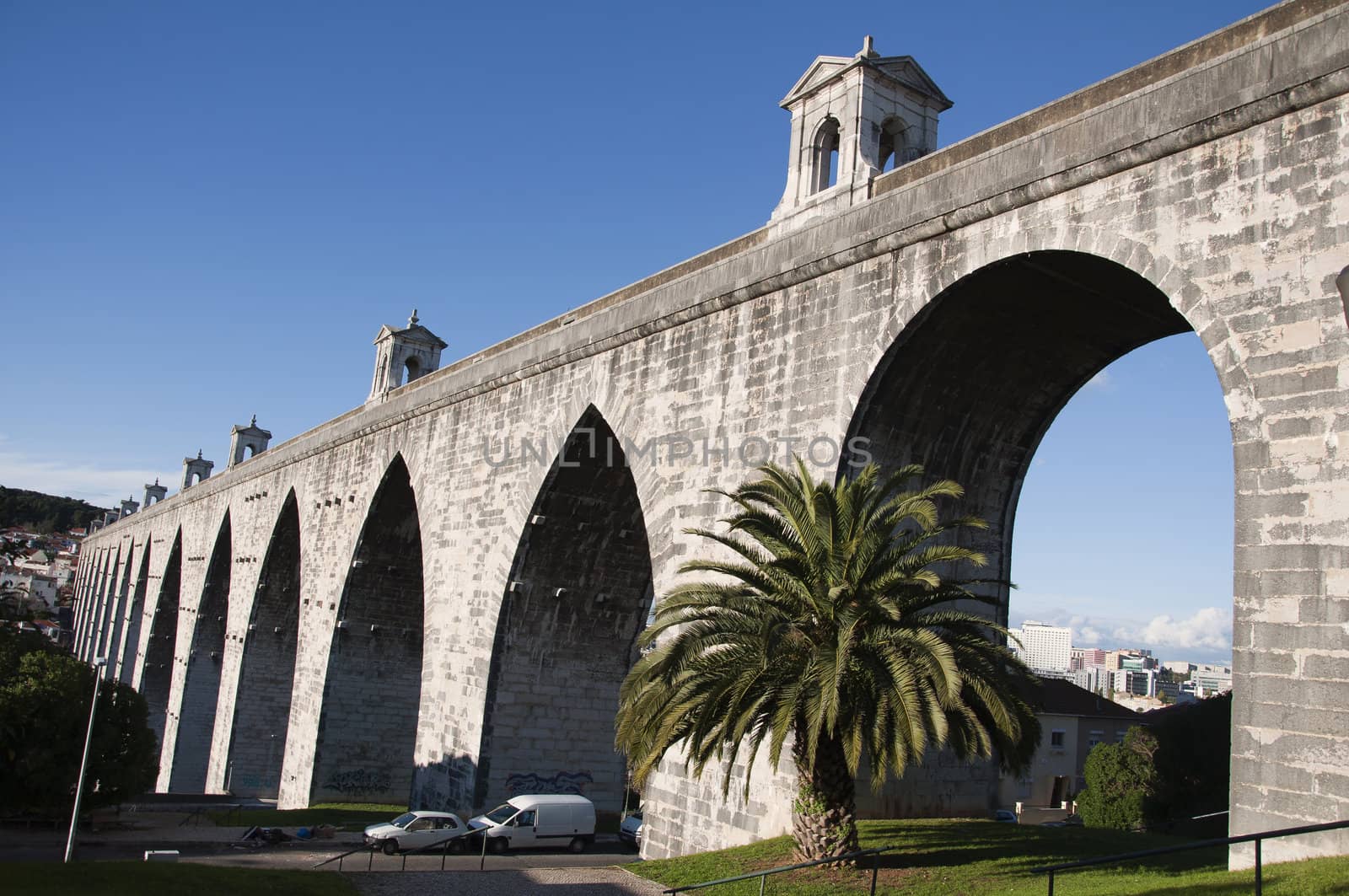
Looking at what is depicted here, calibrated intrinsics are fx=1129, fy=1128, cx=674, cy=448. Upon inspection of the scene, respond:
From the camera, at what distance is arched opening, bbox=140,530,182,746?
48.3m

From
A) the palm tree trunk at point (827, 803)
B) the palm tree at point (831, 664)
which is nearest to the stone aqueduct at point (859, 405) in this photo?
the palm tree trunk at point (827, 803)

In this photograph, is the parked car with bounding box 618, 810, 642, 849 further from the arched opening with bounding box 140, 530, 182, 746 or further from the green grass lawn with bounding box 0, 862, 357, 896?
the arched opening with bounding box 140, 530, 182, 746

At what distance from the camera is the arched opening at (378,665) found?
26422mm

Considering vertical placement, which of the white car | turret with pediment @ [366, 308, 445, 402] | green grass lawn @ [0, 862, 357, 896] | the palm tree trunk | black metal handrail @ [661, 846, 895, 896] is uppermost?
turret with pediment @ [366, 308, 445, 402]

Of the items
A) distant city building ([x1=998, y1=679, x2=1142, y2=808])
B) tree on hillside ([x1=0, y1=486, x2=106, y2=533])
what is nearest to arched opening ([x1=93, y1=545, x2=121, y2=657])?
distant city building ([x1=998, y1=679, x2=1142, y2=808])

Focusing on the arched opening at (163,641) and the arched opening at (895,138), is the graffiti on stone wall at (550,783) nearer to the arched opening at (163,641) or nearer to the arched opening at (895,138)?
the arched opening at (895,138)

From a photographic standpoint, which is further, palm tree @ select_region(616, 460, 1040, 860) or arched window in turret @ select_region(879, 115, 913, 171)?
arched window in turret @ select_region(879, 115, 913, 171)

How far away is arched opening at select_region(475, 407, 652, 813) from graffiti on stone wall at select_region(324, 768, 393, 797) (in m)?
7.64

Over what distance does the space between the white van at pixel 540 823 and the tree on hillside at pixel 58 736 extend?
1134cm

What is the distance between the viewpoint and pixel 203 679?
132 feet

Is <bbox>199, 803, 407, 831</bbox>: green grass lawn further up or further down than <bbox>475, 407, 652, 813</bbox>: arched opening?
further down

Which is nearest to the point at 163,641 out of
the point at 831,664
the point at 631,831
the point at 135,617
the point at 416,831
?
the point at 135,617

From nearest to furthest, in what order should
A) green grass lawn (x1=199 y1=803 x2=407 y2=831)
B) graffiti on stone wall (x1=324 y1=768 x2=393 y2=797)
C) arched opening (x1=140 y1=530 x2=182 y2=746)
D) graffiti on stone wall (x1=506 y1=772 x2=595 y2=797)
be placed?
1. graffiti on stone wall (x1=506 y1=772 x2=595 y2=797)
2. green grass lawn (x1=199 y1=803 x2=407 y2=831)
3. graffiti on stone wall (x1=324 y1=768 x2=393 y2=797)
4. arched opening (x1=140 y1=530 x2=182 y2=746)

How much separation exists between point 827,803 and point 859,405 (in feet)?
15.0
